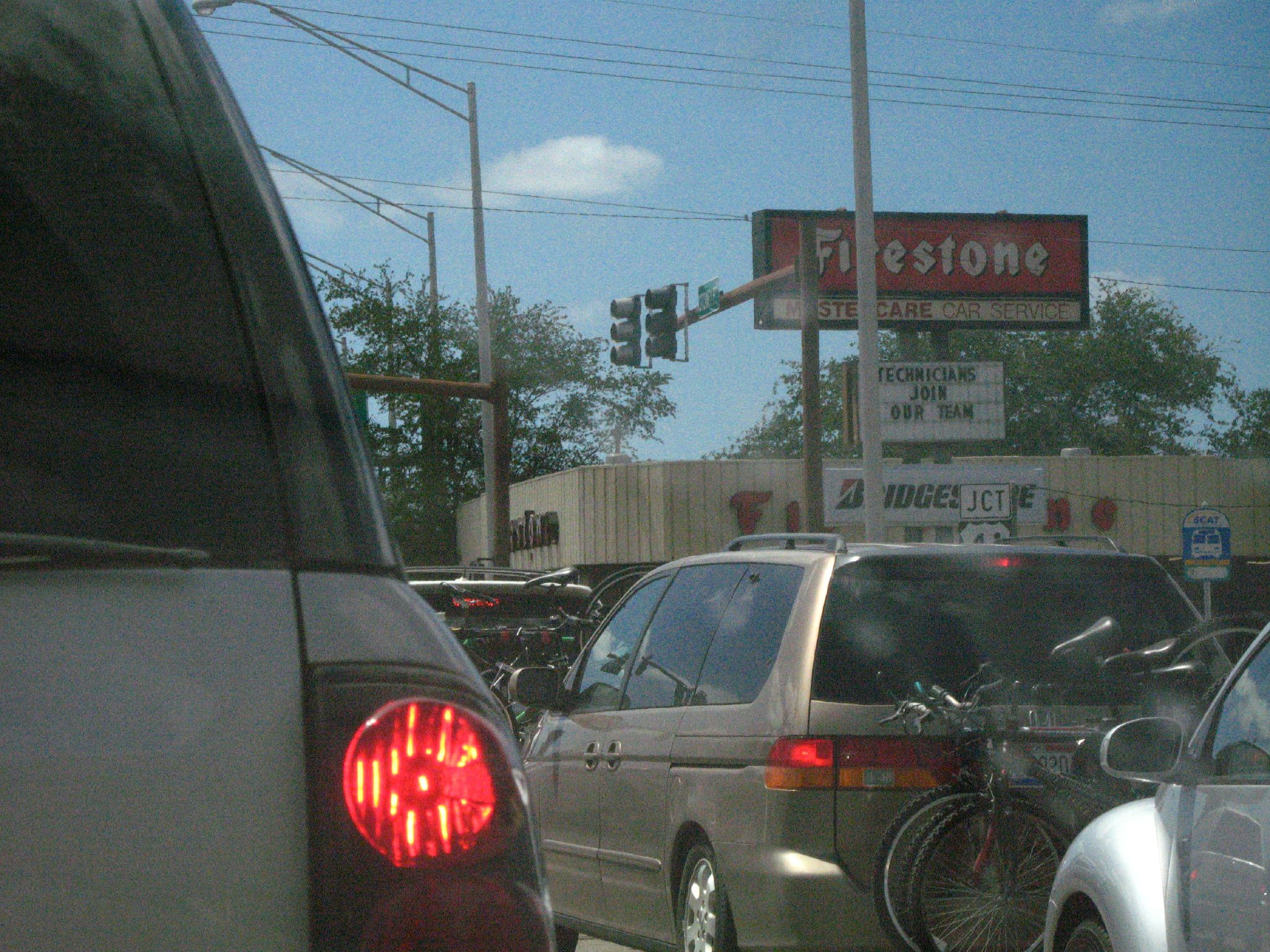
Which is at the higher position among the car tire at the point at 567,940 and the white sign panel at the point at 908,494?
the white sign panel at the point at 908,494

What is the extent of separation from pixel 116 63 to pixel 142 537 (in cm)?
53

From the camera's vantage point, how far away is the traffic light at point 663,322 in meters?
21.7

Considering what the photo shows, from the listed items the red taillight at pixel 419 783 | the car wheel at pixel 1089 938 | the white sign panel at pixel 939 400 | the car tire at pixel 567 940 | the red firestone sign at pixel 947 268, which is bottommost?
the car tire at pixel 567 940

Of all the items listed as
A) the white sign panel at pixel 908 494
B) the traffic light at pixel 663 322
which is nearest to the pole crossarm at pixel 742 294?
the traffic light at pixel 663 322

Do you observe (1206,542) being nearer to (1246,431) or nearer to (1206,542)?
(1206,542)

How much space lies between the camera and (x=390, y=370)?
195 feet

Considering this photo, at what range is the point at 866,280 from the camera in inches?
906

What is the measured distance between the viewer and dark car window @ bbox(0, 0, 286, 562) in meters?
1.70

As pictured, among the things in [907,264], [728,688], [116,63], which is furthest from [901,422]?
[116,63]

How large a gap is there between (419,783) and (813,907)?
4352 mm

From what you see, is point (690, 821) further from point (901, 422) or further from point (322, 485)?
point (901, 422)

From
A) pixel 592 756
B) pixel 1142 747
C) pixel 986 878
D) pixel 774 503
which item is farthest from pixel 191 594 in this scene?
pixel 774 503

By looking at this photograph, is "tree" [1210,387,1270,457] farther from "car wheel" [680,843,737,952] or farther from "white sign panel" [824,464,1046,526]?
"car wheel" [680,843,737,952]

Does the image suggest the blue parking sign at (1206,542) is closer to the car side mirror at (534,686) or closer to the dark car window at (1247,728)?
the car side mirror at (534,686)
